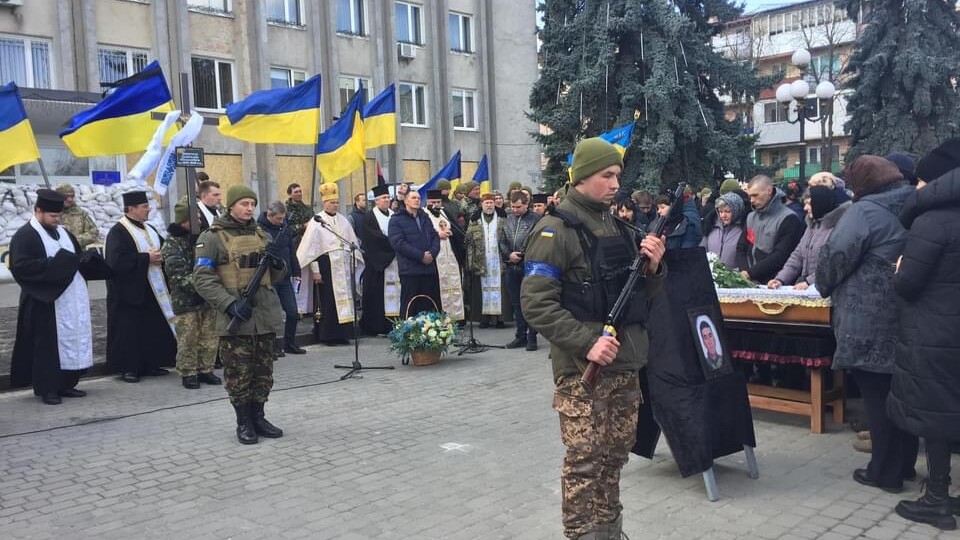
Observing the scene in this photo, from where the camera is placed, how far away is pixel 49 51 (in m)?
22.9

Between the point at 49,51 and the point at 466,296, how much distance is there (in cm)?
1683

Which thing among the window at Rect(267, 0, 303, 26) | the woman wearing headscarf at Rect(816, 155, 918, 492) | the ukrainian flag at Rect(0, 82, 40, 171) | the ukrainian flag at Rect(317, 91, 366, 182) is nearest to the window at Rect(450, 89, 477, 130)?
the window at Rect(267, 0, 303, 26)

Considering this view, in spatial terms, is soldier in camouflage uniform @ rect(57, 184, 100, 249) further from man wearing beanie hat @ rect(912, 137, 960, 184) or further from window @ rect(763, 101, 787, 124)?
window @ rect(763, 101, 787, 124)

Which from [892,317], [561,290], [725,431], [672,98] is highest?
[672,98]

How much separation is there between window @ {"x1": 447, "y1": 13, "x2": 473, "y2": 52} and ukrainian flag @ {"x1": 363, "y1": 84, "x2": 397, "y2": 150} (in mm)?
21192

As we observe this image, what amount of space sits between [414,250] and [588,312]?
23.0ft

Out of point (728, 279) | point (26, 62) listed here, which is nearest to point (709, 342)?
point (728, 279)

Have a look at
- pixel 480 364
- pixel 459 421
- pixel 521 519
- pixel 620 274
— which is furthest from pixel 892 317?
pixel 480 364

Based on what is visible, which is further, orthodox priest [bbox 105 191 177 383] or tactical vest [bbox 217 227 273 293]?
orthodox priest [bbox 105 191 177 383]

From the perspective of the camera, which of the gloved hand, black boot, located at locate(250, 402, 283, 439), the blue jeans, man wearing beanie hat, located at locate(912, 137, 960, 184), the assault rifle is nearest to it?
the assault rifle

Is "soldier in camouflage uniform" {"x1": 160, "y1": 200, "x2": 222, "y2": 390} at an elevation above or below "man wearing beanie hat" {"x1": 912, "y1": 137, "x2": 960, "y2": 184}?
below

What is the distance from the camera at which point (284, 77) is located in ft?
92.9

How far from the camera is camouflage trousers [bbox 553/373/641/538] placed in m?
3.94

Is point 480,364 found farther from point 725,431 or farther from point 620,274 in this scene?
point 620,274
